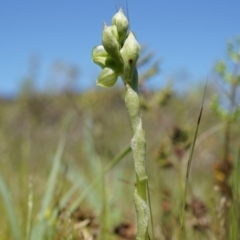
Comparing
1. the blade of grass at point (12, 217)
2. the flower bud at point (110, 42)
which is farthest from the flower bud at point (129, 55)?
the blade of grass at point (12, 217)

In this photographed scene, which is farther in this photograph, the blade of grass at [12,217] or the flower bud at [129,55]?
the blade of grass at [12,217]

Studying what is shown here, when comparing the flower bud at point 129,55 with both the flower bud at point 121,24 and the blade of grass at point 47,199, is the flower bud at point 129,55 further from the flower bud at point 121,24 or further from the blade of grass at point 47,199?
the blade of grass at point 47,199

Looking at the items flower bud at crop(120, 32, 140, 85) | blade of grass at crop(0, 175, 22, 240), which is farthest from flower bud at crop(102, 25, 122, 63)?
blade of grass at crop(0, 175, 22, 240)

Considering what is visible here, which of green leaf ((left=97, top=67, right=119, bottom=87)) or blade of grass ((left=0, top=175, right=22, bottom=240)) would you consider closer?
green leaf ((left=97, top=67, right=119, bottom=87))

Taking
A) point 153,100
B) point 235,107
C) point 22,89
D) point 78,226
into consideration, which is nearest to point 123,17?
point 78,226

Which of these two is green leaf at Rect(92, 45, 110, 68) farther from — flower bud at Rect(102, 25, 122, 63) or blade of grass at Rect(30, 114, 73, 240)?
blade of grass at Rect(30, 114, 73, 240)

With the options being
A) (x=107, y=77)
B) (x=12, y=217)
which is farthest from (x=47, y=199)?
(x=107, y=77)
